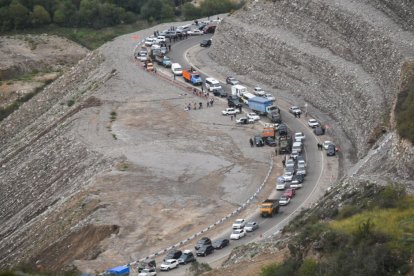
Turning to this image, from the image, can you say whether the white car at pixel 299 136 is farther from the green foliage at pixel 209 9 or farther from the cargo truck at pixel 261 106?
the green foliage at pixel 209 9

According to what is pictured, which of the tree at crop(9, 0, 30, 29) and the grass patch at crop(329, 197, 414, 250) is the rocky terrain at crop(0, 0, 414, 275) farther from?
the tree at crop(9, 0, 30, 29)

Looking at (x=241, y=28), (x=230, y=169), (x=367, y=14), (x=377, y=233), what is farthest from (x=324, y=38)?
(x=377, y=233)

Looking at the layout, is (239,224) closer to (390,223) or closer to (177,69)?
(390,223)

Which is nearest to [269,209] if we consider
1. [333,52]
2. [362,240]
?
[362,240]

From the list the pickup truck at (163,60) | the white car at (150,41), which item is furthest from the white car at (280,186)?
the white car at (150,41)

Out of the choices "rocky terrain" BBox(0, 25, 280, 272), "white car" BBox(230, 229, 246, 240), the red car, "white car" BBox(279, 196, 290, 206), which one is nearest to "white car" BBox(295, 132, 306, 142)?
"rocky terrain" BBox(0, 25, 280, 272)
